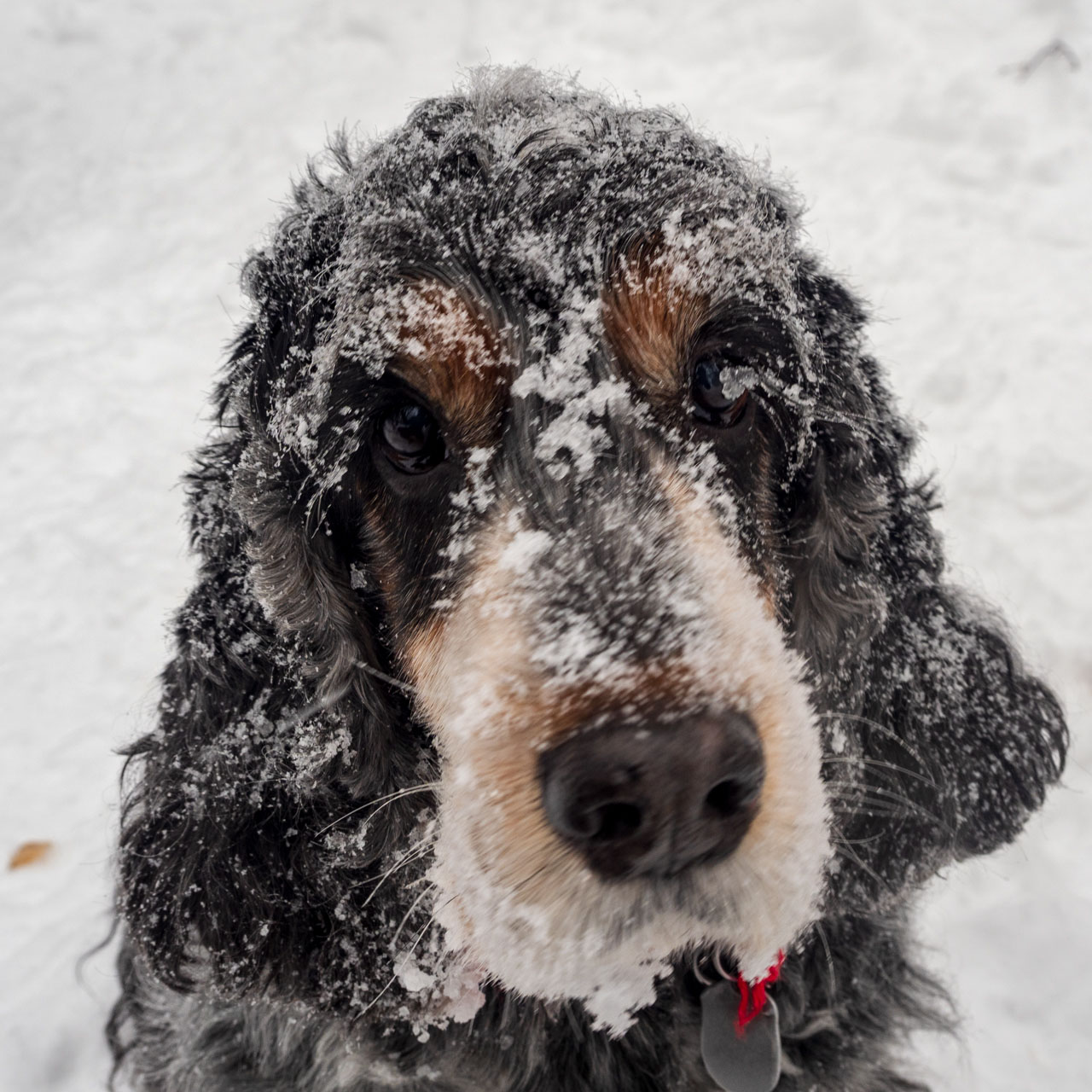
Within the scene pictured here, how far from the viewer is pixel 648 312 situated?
179cm

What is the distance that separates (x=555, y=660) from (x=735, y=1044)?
1.29 metres

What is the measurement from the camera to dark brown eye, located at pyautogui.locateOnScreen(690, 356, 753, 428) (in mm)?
1902

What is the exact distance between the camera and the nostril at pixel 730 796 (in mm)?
1383

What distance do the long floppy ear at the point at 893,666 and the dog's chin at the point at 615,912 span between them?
0.68m

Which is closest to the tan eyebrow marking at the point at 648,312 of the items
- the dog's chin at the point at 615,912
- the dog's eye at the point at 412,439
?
the dog's eye at the point at 412,439

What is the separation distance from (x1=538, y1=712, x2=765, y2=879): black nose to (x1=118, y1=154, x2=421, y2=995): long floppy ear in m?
0.81

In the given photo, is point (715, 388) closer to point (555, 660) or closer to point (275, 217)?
point (555, 660)

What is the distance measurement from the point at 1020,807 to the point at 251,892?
1.85 meters

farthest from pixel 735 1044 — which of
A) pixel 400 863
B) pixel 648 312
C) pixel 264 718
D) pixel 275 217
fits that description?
pixel 275 217

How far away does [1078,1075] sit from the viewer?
114 inches

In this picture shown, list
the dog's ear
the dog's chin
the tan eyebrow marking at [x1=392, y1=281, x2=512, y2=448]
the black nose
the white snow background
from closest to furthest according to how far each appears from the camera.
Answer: the black nose
the dog's chin
the tan eyebrow marking at [x1=392, y1=281, x2=512, y2=448]
the dog's ear
the white snow background

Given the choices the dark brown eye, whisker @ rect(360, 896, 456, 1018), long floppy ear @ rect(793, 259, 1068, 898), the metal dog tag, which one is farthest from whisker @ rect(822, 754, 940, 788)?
whisker @ rect(360, 896, 456, 1018)

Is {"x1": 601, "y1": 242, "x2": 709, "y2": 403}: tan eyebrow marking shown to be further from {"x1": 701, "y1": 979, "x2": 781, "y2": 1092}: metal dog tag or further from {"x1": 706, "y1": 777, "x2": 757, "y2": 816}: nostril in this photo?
{"x1": 701, "y1": 979, "x2": 781, "y2": 1092}: metal dog tag

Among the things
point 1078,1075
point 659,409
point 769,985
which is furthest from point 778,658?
point 1078,1075
